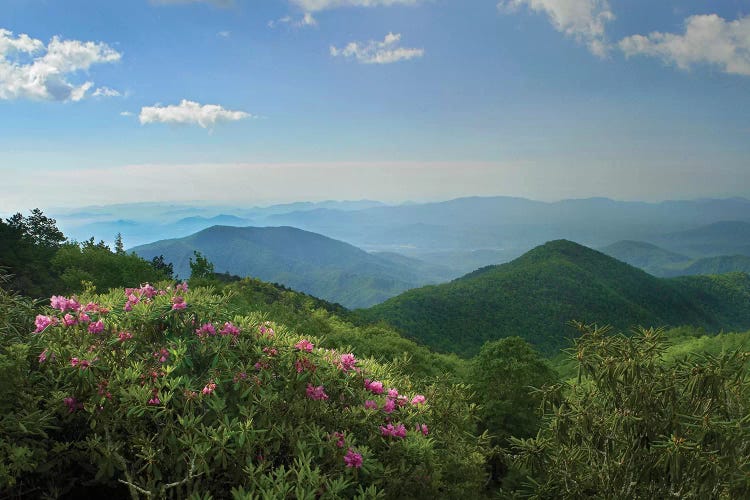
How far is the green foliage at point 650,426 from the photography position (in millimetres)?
6000

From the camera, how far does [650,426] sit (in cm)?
675

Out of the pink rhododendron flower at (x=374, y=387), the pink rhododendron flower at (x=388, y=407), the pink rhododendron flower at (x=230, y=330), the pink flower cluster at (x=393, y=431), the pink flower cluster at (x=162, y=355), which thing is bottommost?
the pink flower cluster at (x=393, y=431)

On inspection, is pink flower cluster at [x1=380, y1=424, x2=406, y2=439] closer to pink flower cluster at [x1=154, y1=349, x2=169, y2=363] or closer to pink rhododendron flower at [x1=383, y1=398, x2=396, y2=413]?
pink rhododendron flower at [x1=383, y1=398, x2=396, y2=413]

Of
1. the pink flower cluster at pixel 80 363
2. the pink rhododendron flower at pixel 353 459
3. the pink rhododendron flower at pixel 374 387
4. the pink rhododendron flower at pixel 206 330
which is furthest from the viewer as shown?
the pink rhododendron flower at pixel 374 387

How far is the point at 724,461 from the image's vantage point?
5992mm

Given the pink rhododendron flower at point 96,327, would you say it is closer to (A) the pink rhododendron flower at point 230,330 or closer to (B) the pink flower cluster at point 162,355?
(B) the pink flower cluster at point 162,355

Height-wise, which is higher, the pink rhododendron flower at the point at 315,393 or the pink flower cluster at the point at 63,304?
the pink flower cluster at the point at 63,304

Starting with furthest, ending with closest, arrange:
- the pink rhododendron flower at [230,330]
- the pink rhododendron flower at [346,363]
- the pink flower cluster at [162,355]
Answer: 1. the pink rhododendron flower at [346,363]
2. the pink rhododendron flower at [230,330]
3. the pink flower cluster at [162,355]

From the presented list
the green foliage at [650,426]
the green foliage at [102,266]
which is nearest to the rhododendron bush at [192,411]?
the green foliage at [650,426]

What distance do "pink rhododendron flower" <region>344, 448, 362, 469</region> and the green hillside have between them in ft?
243

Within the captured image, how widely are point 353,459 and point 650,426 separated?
4608 millimetres

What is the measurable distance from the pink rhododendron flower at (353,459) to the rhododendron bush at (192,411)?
→ 0.01m

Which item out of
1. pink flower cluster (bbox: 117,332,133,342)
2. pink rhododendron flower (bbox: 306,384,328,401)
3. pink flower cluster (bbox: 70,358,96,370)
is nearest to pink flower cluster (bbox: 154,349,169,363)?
pink flower cluster (bbox: 117,332,133,342)

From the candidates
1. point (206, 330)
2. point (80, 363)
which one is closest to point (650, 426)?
point (206, 330)
